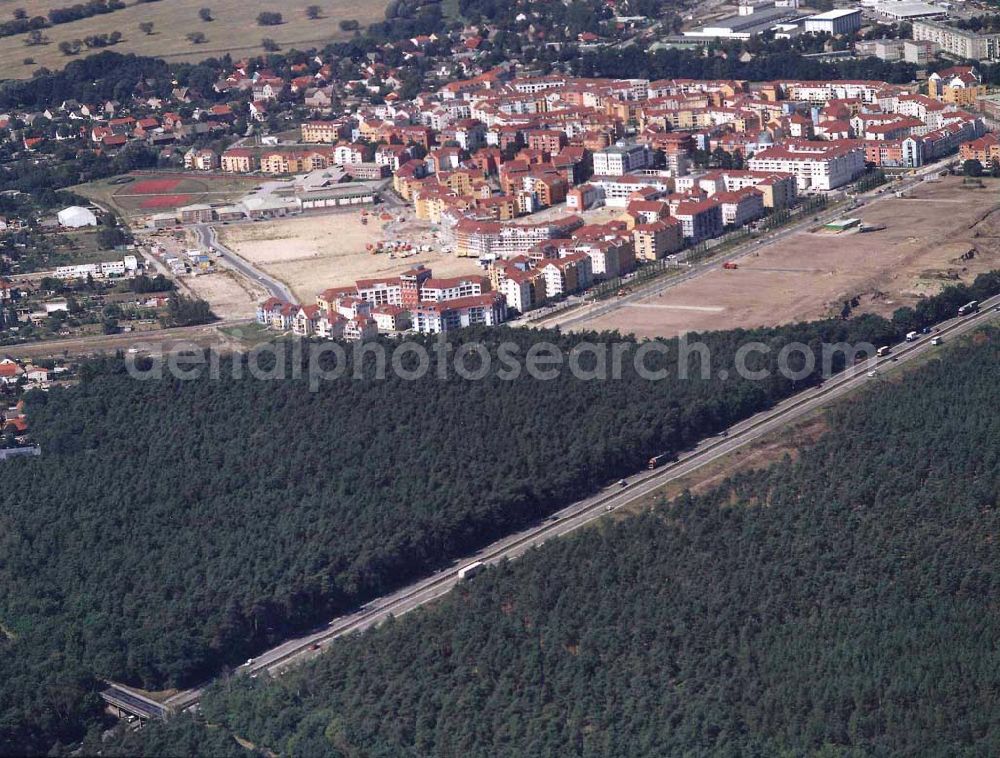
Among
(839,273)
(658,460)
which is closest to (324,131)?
(839,273)

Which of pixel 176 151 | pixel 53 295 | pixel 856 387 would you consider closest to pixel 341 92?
pixel 176 151

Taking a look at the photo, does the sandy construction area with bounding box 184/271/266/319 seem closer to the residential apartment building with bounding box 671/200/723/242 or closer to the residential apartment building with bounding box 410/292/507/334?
the residential apartment building with bounding box 410/292/507/334

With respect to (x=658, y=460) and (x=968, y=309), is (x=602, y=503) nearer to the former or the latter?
(x=658, y=460)

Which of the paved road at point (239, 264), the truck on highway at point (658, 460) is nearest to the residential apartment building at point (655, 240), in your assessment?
the paved road at point (239, 264)

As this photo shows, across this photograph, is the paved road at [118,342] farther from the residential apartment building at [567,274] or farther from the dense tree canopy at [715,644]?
the dense tree canopy at [715,644]

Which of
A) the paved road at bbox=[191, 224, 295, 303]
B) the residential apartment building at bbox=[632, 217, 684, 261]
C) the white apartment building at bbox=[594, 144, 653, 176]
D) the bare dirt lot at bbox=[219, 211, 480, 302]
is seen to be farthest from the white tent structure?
the residential apartment building at bbox=[632, 217, 684, 261]

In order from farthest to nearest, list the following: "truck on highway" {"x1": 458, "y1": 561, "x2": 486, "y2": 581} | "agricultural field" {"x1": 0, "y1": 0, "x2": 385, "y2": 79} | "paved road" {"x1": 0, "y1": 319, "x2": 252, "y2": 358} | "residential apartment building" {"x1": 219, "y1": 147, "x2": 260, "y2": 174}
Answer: "agricultural field" {"x1": 0, "y1": 0, "x2": 385, "y2": 79}
"residential apartment building" {"x1": 219, "y1": 147, "x2": 260, "y2": 174}
"paved road" {"x1": 0, "y1": 319, "x2": 252, "y2": 358}
"truck on highway" {"x1": 458, "y1": 561, "x2": 486, "y2": 581}

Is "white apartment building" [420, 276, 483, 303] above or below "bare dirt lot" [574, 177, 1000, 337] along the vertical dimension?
above
